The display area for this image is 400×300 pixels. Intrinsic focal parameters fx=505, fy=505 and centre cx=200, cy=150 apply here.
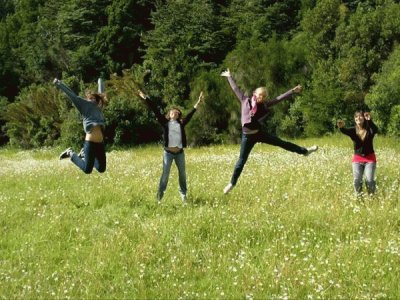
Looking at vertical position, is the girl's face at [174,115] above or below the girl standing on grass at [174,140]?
above

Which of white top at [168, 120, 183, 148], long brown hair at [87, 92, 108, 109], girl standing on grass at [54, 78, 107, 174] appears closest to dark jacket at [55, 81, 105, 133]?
girl standing on grass at [54, 78, 107, 174]

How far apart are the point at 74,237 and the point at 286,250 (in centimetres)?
422

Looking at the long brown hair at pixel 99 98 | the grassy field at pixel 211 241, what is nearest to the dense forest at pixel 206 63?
the grassy field at pixel 211 241

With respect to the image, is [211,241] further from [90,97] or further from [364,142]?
[364,142]

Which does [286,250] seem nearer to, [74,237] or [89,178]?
[74,237]

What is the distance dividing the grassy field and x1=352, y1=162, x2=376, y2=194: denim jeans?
0.90 ft

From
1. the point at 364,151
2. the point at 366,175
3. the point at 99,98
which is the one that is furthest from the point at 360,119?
the point at 99,98

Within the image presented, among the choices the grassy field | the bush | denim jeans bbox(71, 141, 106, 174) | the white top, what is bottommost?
the bush

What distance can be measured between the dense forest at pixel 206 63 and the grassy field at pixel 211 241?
2175 centimetres

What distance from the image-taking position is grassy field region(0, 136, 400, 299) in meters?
7.30

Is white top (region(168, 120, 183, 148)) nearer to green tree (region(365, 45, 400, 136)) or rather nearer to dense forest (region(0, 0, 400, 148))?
dense forest (region(0, 0, 400, 148))

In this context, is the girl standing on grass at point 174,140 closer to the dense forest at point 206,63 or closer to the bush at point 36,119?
the dense forest at point 206,63

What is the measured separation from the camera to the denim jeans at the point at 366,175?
11.4m

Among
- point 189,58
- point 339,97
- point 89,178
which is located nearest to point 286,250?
Result: point 89,178
